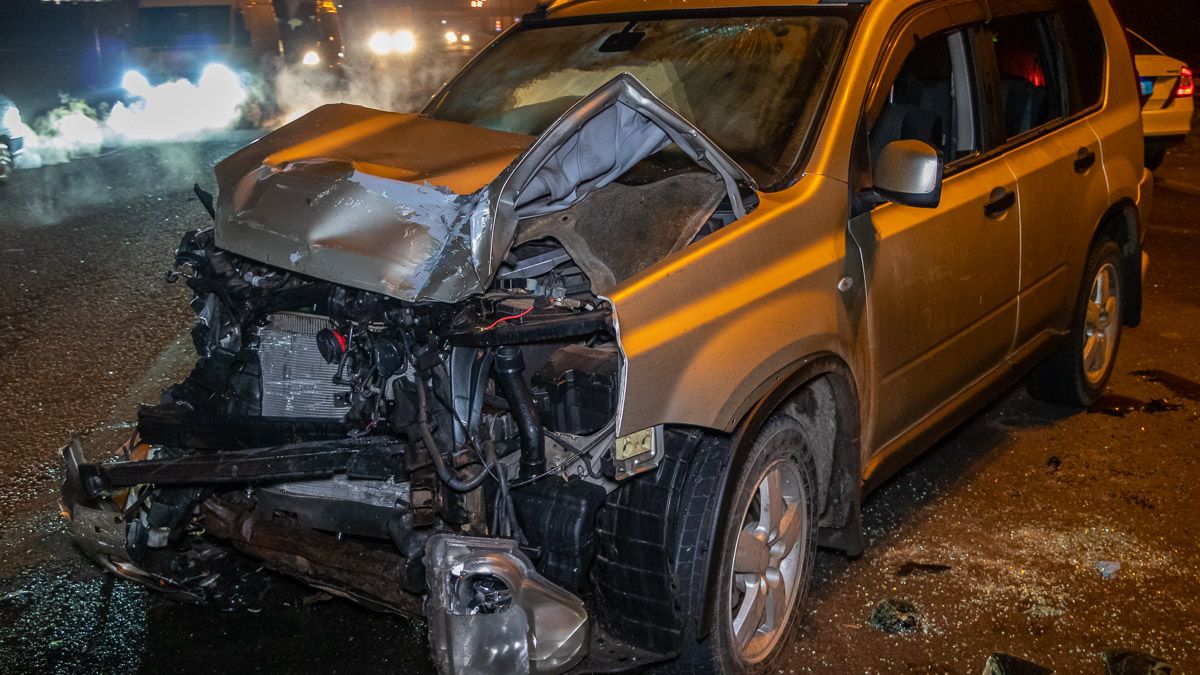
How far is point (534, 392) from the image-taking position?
10.0 ft

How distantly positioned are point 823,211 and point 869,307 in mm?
361

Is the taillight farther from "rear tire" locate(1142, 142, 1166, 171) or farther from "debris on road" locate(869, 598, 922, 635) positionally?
"debris on road" locate(869, 598, 922, 635)

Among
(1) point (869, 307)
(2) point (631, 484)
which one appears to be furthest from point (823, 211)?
(2) point (631, 484)

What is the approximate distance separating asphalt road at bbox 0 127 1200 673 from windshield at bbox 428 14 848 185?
164 cm

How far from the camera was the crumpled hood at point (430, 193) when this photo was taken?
10.1ft

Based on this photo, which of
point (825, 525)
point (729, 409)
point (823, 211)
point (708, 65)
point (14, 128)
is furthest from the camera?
point (14, 128)

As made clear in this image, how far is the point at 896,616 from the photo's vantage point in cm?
381

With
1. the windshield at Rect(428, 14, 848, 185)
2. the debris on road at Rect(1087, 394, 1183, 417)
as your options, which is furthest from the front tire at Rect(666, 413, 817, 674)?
the debris on road at Rect(1087, 394, 1183, 417)

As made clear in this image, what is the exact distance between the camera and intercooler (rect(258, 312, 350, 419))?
3.44 metres

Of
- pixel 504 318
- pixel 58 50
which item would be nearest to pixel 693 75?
pixel 504 318

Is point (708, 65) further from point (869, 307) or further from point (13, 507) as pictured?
point (13, 507)

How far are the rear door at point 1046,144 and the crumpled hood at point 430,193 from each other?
1648mm

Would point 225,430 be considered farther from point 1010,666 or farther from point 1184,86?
point 1184,86

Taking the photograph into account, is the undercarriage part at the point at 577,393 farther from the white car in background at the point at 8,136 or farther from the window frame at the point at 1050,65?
the white car in background at the point at 8,136
